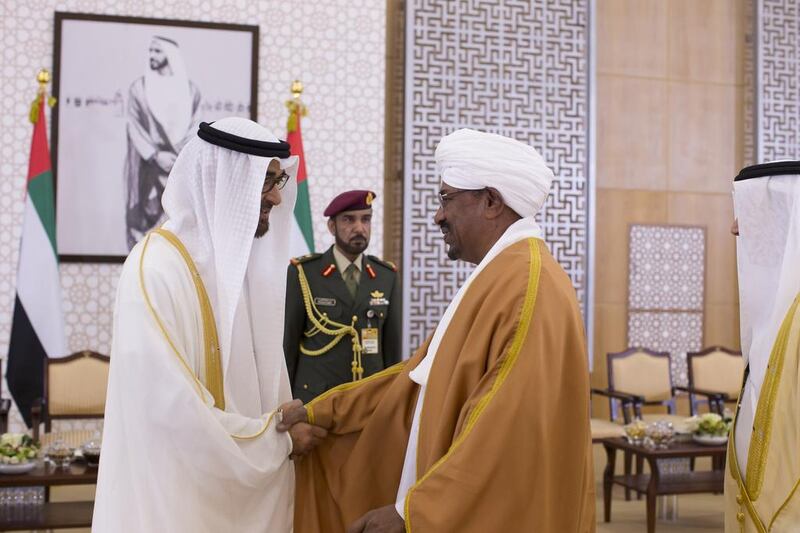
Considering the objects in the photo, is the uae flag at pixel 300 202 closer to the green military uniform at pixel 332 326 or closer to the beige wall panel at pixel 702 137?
Answer: the green military uniform at pixel 332 326

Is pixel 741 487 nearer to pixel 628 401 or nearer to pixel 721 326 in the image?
pixel 628 401

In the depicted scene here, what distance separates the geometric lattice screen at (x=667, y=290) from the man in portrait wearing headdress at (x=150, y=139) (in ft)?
12.3

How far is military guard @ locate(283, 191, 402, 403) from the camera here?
4.23m

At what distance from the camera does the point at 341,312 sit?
4297 millimetres

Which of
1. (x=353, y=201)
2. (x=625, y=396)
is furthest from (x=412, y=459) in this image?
(x=625, y=396)

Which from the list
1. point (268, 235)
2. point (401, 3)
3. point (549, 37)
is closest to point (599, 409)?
point (549, 37)

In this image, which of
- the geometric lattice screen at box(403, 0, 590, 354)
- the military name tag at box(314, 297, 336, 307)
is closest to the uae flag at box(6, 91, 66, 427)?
the military name tag at box(314, 297, 336, 307)

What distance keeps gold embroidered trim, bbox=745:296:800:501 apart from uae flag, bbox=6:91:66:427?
4296mm

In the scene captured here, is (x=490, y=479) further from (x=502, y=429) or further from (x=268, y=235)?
(x=268, y=235)

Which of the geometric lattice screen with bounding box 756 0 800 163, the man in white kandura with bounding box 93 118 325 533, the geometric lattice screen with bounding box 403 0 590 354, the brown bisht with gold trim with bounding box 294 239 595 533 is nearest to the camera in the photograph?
the brown bisht with gold trim with bounding box 294 239 595 533

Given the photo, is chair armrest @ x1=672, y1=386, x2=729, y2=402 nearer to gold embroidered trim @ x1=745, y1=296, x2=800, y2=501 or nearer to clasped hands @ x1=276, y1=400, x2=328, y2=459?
gold embroidered trim @ x1=745, y1=296, x2=800, y2=501

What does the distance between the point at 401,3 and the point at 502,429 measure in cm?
548

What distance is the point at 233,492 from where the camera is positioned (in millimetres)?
2211

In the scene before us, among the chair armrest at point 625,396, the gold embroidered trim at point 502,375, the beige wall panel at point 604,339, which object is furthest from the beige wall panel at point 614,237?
the gold embroidered trim at point 502,375
